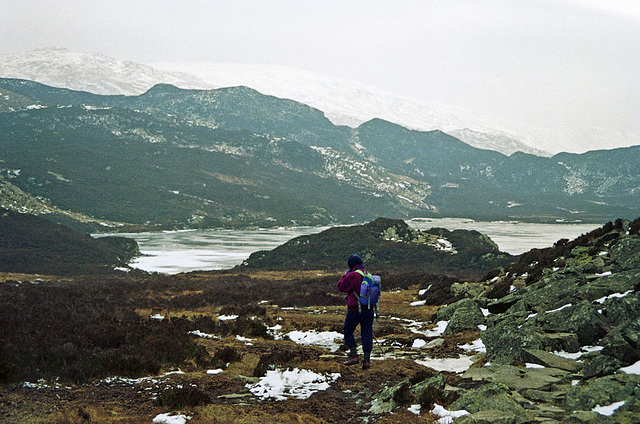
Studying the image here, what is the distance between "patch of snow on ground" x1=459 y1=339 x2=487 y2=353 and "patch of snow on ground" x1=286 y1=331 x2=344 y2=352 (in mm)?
3943

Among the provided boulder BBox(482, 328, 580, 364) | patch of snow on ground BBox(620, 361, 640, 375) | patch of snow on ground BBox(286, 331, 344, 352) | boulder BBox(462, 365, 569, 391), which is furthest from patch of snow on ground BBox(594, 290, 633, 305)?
patch of snow on ground BBox(286, 331, 344, 352)

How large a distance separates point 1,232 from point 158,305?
60.0 meters

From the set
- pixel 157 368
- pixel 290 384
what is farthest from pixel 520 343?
pixel 157 368

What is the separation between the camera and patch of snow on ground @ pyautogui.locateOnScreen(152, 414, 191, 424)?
8.98 metres

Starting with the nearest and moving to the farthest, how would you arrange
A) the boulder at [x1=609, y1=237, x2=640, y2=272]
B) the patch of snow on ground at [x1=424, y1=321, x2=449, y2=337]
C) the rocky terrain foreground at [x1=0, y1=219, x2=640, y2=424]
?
the rocky terrain foreground at [x1=0, y1=219, x2=640, y2=424], the boulder at [x1=609, y1=237, x2=640, y2=272], the patch of snow on ground at [x1=424, y1=321, x2=449, y2=337]

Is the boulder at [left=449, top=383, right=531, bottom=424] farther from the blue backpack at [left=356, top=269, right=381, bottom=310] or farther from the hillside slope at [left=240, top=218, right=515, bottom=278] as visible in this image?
the hillside slope at [left=240, top=218, right=515, bottom=278]

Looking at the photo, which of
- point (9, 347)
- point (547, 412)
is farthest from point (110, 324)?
point (547, 412)

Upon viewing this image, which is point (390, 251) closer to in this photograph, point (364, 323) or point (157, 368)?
point (364, 323)

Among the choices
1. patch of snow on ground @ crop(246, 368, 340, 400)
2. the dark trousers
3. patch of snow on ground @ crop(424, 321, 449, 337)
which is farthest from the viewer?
patch of snow on ground @ crop(424, 321, 449, 337)

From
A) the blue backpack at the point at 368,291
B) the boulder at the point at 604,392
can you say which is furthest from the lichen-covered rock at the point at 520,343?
the boulder at the point at 604,392

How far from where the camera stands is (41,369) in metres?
12.1

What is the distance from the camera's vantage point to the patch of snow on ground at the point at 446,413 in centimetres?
890

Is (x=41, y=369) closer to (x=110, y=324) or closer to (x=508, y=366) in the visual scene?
(x=110, y=324)

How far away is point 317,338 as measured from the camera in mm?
19562
